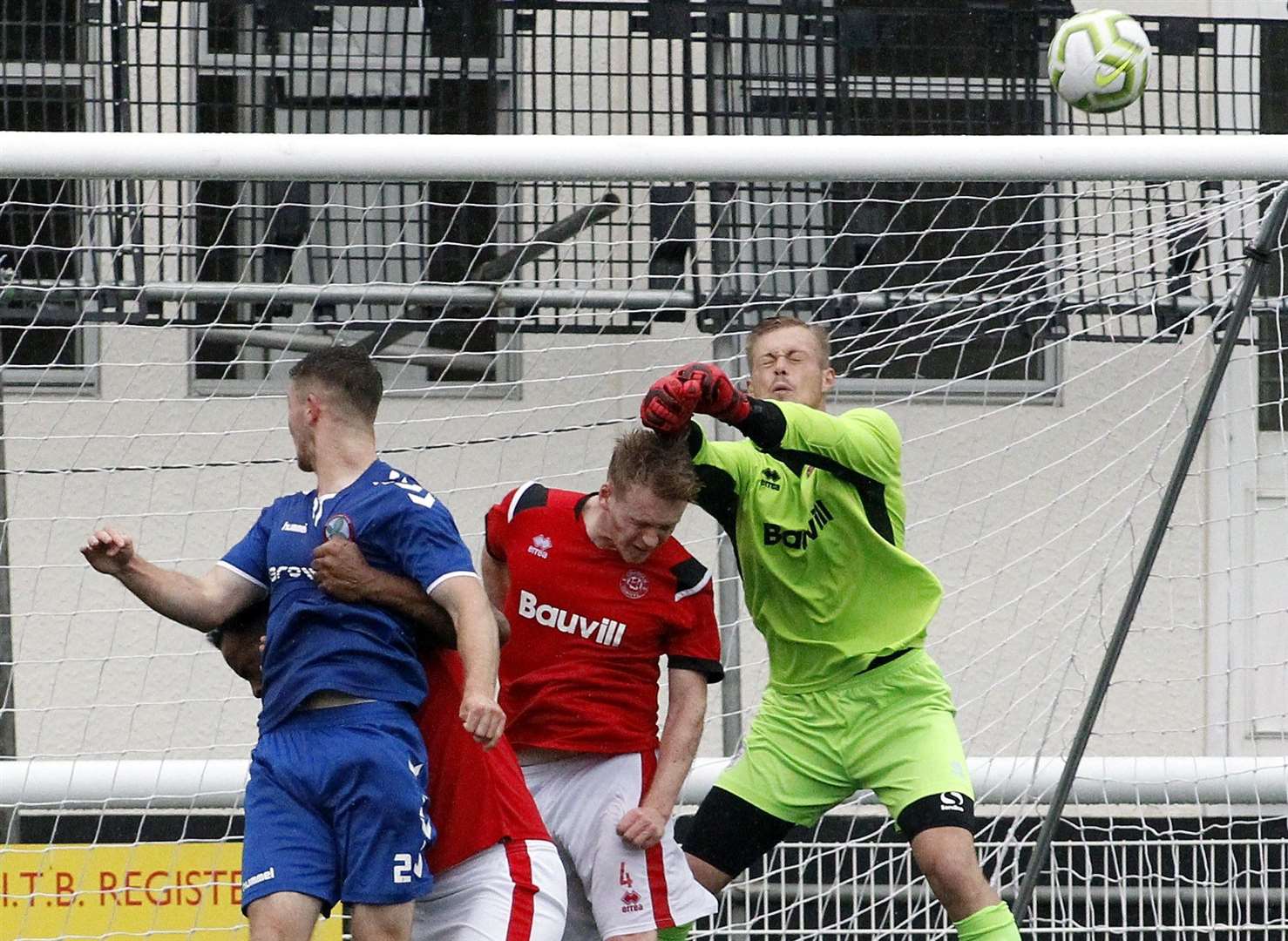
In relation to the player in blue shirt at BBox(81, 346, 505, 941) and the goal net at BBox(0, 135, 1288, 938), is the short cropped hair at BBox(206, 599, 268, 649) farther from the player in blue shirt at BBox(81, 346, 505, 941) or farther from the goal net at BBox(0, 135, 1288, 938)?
the goal net at BBox(0, 135, 1288, 938)

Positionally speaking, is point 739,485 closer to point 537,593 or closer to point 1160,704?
point 537,593

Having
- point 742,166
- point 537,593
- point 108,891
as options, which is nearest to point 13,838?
point 108,891

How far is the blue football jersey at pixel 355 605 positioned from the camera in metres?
3.36

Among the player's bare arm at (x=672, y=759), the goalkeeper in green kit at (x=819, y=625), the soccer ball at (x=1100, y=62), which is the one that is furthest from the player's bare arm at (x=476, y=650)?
the soccer ball at (x=1100, y=62)

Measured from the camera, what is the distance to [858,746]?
13.0 ft

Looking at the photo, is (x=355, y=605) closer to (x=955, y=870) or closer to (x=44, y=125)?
(x=955, y=870)

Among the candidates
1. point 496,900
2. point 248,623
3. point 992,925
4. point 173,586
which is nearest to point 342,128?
point 248,623

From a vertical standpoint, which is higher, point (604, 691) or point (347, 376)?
point (347, 376)

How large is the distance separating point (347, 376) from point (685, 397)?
74cm

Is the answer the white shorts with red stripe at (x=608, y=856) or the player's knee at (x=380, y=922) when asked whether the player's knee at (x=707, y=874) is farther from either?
the player's knee at (x=380, y=922)

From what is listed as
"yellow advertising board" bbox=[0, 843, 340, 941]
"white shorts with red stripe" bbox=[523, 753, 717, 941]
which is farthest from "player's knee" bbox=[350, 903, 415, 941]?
"yellow advertising board" bbox=[0, 843, 340, 941]

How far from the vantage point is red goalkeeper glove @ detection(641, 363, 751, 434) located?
334cm

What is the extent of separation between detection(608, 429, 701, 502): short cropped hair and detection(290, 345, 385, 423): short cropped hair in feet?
1.82

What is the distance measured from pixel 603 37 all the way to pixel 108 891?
3.10 m
